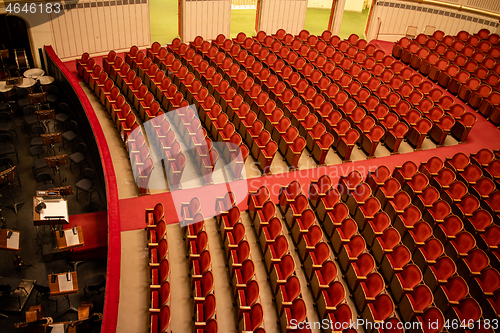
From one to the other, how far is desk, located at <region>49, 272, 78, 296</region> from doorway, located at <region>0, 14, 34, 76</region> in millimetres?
2809

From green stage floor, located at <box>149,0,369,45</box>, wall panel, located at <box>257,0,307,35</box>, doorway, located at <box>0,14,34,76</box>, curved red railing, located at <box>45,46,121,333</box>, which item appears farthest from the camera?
green stage floor, located at <box>149,0,369,45</box>

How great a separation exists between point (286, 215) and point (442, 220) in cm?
94

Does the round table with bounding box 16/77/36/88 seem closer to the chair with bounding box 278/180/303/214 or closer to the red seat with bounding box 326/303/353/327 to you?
the chair with bounding box 278/180/303/214

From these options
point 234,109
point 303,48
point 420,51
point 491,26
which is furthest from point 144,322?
point 491,26

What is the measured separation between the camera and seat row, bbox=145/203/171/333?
1.96m

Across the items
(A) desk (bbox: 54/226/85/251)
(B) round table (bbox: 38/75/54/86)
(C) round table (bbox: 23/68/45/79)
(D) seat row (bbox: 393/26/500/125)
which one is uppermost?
(D) seat row (bbox: 393/26/500/125)

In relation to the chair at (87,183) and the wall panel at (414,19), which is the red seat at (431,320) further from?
the wall panel at (414,19)

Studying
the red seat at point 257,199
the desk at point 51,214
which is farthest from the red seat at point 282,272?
the desk at point 51,214

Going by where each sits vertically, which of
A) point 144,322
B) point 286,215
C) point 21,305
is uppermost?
point 286,215

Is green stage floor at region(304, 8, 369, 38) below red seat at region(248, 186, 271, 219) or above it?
above

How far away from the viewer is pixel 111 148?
3.10m

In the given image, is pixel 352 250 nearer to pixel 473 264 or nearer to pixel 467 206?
pixel 473 264

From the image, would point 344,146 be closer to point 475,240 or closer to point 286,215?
point 286,215

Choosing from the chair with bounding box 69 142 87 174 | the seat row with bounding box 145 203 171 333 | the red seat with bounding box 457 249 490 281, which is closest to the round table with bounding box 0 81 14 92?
the chair with bounding box 69 142 87 174
